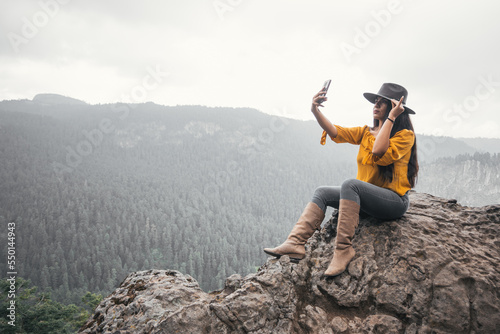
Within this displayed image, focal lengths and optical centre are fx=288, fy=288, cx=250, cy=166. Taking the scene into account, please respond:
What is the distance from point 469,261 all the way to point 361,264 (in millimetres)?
1252

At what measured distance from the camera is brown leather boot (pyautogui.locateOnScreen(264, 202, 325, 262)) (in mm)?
3885

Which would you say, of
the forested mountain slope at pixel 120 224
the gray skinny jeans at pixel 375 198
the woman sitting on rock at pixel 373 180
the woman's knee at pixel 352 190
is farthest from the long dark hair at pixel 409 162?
the forested mountain slope at pixel 120 224

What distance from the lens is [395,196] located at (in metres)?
3.61

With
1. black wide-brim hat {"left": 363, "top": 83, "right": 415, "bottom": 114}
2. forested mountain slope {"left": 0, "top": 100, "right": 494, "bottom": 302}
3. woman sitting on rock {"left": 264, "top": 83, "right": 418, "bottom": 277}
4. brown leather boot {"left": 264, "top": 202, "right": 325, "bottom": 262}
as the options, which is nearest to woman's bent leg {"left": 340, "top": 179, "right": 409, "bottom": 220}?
woman sitting on rock {"left": 264, "top": 83, "right": 418, "bottom": 277}

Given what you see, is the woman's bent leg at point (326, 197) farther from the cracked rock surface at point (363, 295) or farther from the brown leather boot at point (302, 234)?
the cracked rock surface at point (363, 295)

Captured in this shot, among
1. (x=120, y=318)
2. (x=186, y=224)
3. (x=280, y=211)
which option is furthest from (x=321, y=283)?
(x=280, y=211)

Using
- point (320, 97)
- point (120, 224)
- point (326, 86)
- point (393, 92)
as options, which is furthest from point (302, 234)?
point (120, 224)

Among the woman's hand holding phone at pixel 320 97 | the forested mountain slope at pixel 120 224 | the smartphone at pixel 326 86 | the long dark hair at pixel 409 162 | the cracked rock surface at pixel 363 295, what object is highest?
the smartphone at pixel 326 86

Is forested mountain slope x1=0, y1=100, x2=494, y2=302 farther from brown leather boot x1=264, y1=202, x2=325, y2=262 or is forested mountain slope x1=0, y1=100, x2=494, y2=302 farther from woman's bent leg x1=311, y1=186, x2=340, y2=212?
woman's bent leg x1=311, y1=186, x2=340, y2=212

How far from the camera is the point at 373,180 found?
377 centimetres

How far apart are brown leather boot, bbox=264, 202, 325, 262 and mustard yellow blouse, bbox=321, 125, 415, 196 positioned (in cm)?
79

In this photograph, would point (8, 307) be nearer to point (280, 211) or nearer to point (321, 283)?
point (321, 283)

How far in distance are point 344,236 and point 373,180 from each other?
0.85 meters

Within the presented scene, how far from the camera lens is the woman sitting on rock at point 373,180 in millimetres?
3457
